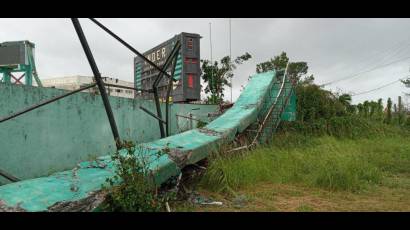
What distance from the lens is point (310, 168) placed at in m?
6.37

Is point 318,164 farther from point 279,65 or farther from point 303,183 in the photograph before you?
point 279,65

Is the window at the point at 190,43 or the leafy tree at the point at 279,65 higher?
the leafy tree at the point at 279,65

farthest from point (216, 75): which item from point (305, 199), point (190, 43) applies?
point (305, 199)

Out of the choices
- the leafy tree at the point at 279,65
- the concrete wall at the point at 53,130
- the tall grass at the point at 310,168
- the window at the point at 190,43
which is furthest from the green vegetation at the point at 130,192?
the leafy tree at the point at 279,65

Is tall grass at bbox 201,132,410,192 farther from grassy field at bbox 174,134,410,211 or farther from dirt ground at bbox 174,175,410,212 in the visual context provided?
dirt ground at bbox 174,175,410,212

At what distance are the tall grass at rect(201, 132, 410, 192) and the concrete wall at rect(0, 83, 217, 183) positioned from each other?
2.97 m

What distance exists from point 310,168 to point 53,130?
499 cm

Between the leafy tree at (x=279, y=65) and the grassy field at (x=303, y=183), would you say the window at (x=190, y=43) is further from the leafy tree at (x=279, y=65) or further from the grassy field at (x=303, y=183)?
the leafy tree at (x=279, y=65)

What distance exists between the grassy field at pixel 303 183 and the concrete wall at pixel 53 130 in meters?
2.93

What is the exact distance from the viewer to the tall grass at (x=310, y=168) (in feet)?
18.0

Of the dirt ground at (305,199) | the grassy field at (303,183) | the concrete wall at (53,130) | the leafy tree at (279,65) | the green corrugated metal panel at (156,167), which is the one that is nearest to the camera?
the green corrugated metal panel at (156,167)

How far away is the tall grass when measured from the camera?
216 inches
